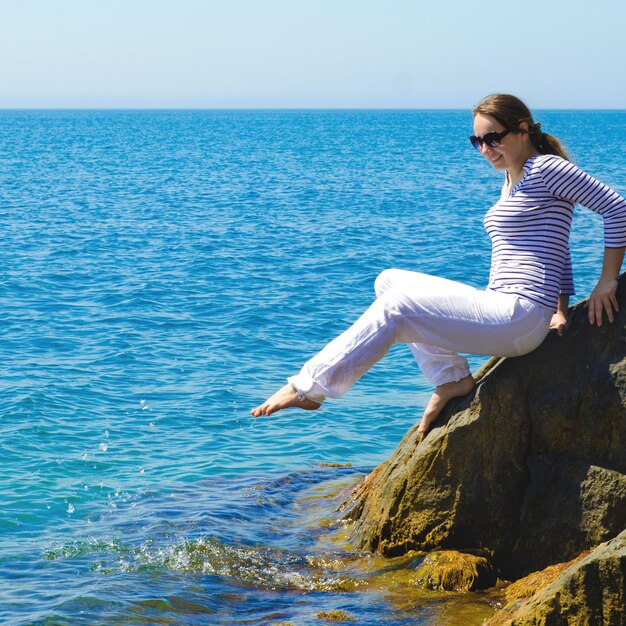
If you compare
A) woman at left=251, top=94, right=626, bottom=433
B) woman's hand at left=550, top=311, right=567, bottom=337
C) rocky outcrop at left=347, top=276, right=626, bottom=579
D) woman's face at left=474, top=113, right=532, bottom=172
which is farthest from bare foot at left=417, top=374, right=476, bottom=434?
woman's face at left=474, top=113, right=532, bottom=172

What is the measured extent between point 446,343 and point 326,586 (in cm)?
218

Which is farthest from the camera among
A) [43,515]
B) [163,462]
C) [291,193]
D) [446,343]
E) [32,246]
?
[291,193]

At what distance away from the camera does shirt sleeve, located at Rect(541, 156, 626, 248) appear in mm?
6242

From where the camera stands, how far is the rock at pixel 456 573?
6.83 metres

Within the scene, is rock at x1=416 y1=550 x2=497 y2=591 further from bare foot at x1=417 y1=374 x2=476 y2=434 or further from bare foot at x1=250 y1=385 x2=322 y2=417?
bare foot at x1=250 y1=385 x2=322 y2=417

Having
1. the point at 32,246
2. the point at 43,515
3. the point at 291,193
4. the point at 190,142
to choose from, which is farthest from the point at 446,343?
the point at 190,142

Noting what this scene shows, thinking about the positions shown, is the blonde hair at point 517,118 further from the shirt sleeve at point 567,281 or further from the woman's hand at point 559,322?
the woman's hand at point 559,322

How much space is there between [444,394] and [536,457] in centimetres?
80

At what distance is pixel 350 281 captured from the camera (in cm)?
2458

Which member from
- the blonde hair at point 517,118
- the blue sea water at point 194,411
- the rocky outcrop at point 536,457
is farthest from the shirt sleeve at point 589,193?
the blue sea water at point 194,411

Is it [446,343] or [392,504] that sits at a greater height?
[446,343]

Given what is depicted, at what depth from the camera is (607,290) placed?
6516 millimetres

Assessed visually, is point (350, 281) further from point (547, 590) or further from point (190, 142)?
point (190, 142)


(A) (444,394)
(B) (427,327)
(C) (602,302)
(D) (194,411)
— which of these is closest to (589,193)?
(C) (602,302)
